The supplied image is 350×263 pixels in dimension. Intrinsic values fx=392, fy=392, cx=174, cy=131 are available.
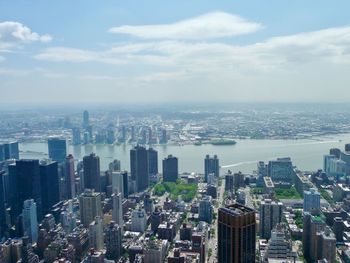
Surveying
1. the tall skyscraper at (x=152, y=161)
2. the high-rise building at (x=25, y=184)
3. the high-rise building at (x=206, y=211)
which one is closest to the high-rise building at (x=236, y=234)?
the high-rise building at (x=206, y=211)

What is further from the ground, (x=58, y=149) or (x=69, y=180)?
(x=58, y=149)

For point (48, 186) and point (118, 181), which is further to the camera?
point (118, 181)

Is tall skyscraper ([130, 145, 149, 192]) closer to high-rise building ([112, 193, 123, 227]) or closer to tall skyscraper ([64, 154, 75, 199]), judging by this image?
tall skyscraper ([64, 154, 75, 199])

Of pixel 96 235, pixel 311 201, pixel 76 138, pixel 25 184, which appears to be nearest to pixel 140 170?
pixel 25 184

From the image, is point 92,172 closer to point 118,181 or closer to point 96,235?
point 118,181

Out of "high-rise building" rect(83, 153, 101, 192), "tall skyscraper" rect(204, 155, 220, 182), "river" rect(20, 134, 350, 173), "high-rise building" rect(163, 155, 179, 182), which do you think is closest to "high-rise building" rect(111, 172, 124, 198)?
"high-rise building" rect(83, 153, 101, 192)

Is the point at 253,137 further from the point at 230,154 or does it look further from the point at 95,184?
the point at 95,184
